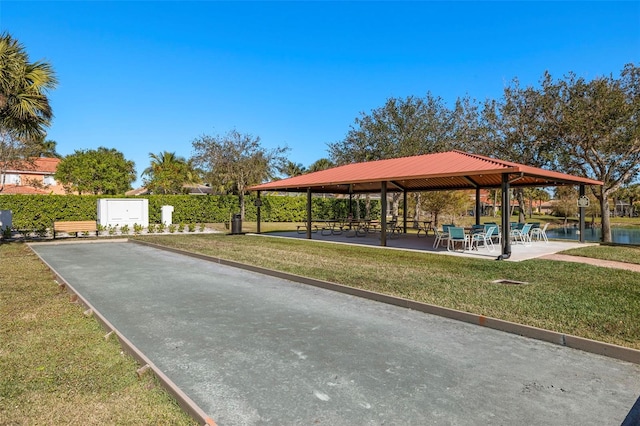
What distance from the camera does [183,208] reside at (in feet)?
102

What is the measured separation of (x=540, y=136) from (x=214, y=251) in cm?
1909

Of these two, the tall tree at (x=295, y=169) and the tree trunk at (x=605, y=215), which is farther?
the tall tree at (x=295, y=169)

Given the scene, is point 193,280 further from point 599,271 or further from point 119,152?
point 119,152

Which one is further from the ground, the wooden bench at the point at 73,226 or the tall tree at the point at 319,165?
the tall tree at the point at 319,165

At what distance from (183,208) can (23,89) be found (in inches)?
731

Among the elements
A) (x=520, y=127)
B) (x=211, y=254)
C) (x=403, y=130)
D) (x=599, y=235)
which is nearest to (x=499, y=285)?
(x=211, y=254)

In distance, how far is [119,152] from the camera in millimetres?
61844

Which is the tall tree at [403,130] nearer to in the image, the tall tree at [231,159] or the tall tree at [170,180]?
the tall tree at [231,159]

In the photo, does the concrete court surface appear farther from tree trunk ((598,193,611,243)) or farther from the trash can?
tree trunk ((598,193,611,243))

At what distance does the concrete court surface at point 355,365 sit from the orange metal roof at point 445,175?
7306 millimetres

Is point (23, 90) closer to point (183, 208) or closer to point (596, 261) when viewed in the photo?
point (596, 261)

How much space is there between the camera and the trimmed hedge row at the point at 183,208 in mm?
24094

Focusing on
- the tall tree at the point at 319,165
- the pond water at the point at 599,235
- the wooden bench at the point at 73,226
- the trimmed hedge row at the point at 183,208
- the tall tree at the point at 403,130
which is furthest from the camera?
the tall tree at the point at 319,165

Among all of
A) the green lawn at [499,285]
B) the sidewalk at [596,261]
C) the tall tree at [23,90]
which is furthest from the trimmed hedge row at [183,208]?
the sidewalk at [596,261]
